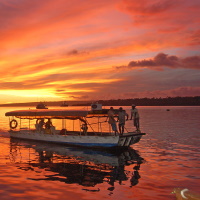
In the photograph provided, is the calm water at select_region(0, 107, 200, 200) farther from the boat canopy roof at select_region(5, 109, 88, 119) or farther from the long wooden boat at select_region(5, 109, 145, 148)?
the boat canopy roof at select_region(5, 109, 88, 119)

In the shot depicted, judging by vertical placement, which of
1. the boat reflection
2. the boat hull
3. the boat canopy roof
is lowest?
the boat reflection

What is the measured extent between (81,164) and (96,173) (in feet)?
10.9

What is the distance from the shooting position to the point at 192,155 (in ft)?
85.7

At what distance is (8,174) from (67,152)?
973 centimetres

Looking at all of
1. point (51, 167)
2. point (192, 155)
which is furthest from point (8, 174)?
point (192, 155)

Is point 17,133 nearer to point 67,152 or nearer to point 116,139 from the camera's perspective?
point 67,152

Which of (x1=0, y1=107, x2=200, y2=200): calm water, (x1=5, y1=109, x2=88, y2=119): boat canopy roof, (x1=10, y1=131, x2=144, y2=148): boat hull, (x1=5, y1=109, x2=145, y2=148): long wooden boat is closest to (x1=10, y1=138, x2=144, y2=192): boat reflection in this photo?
(x1=0, y1=107, x2=200, y2=200): calm water

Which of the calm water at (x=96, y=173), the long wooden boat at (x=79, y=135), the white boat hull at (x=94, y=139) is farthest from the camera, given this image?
the long wooden boat at (x=79, y=135)

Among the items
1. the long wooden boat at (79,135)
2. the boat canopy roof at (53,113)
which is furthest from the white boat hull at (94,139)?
the boat canopy roof at (53,113)

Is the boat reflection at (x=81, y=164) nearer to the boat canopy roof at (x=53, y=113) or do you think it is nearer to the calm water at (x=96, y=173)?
the calm water at (x=96, y=173)

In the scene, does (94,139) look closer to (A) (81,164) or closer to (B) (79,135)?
(B) (79,135)

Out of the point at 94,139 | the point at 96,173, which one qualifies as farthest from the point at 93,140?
the point at 96,173

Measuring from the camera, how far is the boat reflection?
17391 mm

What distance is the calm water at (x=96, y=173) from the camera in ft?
48.2
